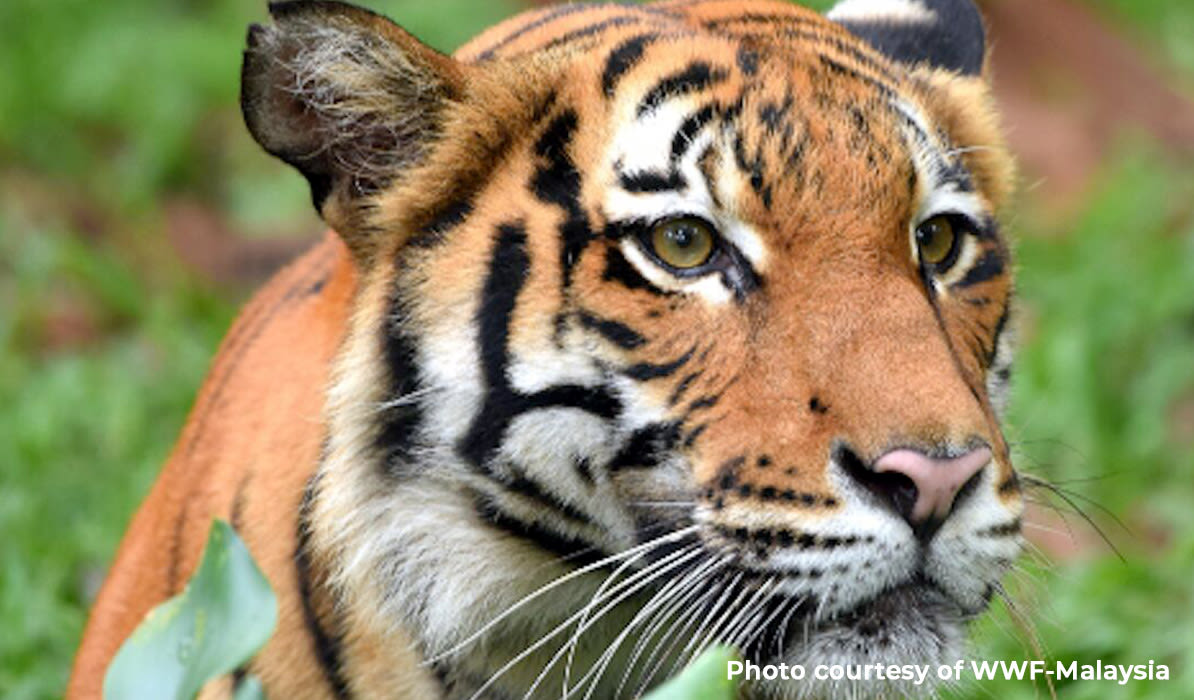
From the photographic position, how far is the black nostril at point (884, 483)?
2.69 meters

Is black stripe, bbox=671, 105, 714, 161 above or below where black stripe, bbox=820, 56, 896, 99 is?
below

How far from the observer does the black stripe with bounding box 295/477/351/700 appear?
3193mm

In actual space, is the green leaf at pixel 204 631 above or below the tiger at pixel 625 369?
below

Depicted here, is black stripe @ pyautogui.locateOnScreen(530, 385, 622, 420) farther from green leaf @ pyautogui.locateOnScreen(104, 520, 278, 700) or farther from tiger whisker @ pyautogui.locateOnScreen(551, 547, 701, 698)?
green leaf @ pyautogui.locateOnScreen(104, 520, 278, 700)

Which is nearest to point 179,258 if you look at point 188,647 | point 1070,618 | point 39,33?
point 39,33

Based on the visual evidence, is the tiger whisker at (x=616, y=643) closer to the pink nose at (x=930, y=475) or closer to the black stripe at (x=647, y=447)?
the black stripe at (x=647, y=447)

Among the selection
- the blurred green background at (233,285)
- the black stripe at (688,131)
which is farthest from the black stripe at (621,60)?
the blurred green background at (233,285)

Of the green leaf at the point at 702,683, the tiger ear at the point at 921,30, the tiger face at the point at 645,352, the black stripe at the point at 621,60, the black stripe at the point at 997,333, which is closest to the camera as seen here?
the green leaf at the point at 702,683

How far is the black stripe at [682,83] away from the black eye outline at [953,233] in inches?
17.0

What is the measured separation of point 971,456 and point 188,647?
117 centimetres

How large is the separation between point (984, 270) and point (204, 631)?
1509 mm

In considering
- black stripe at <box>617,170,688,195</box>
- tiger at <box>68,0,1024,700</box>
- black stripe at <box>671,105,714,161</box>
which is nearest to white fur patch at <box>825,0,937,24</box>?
tiger at <box>68,0,1024,700</box>

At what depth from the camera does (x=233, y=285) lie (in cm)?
739

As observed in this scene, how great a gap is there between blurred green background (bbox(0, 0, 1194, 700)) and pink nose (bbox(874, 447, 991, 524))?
1.57 feet
